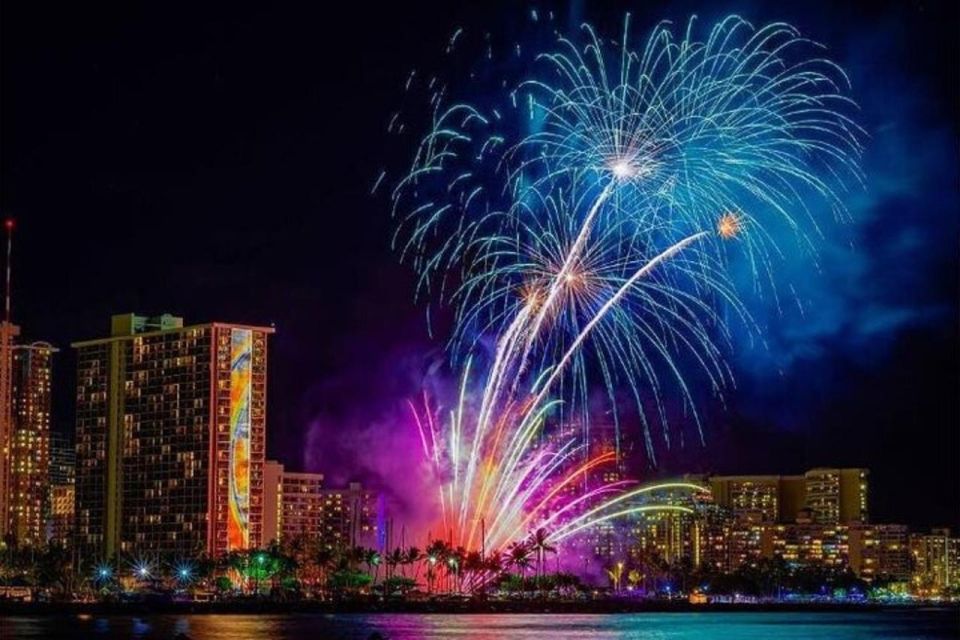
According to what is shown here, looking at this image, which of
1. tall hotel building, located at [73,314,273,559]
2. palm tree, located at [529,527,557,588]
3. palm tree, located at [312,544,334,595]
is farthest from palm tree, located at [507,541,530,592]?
tall hotel building, located at [73,314,273,559]

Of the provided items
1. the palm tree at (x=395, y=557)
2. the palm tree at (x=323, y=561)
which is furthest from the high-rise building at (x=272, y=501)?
the palm tree at (x=395, y=557)

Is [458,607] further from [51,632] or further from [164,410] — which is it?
[51,632]

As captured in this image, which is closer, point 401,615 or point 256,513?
point 401,615

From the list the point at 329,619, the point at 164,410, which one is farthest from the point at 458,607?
the point at 164,410

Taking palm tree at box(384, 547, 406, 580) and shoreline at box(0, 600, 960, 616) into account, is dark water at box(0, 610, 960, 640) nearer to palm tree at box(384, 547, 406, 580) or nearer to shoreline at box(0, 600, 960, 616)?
shoreline at box(0, 600, 960, 616)

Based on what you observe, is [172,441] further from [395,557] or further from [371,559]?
[395,557]

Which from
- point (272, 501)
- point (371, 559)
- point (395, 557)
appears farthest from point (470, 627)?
point (272, 501)
